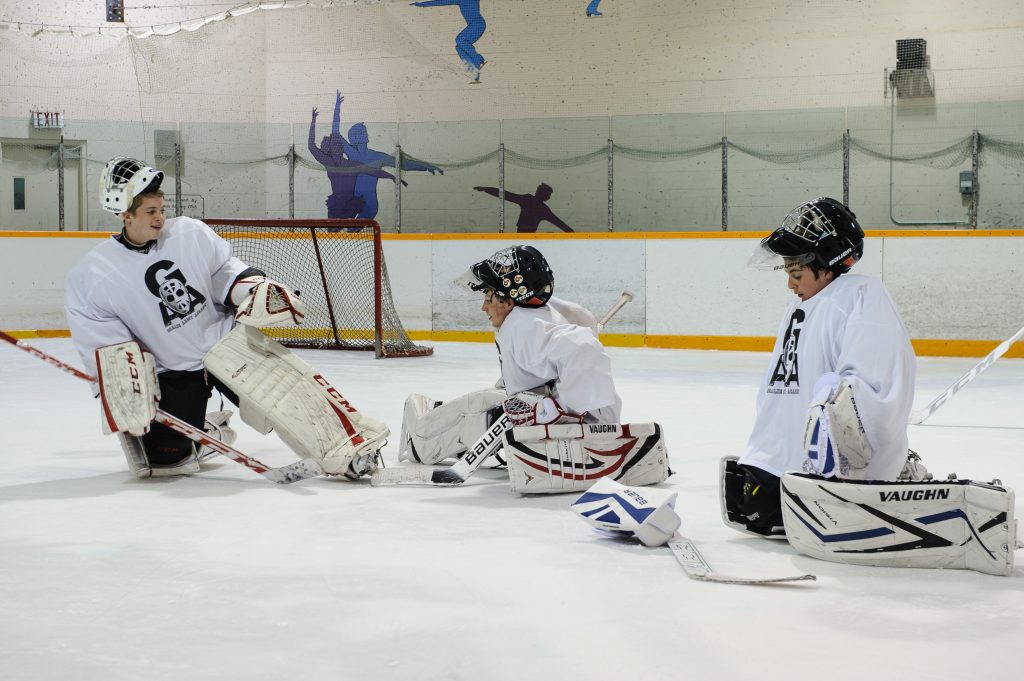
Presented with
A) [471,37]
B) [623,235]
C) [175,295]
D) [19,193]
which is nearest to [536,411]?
[175,295]

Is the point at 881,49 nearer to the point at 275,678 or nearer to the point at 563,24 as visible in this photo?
the point at 563,24

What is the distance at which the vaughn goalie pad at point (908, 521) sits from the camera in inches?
89.9

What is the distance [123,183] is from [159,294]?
38 centimetres

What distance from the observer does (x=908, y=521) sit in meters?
2.34

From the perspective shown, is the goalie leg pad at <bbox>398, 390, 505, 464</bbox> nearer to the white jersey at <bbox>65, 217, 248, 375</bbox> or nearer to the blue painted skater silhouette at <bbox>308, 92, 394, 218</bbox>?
the white jersey at <bbox>65, 217, 248, 375</bbox>

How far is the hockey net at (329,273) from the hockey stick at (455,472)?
16.3ft

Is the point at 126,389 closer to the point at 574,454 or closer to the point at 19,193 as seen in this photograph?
the point at 574,454

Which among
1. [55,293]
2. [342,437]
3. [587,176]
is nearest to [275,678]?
[342,437]

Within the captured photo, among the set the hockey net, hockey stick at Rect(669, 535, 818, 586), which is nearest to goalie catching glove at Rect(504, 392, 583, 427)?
hockey stick at Rect(669, 535, 818, 586)

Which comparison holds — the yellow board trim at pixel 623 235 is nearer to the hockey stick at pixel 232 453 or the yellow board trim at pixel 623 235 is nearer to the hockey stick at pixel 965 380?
the hockey stick at pixel 965 380

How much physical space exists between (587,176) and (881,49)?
2.96 meters

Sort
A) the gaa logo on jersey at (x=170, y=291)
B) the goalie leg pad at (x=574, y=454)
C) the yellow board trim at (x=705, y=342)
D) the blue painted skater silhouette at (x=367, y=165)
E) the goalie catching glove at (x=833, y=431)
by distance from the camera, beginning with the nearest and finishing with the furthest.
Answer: the goalie catching glove at (x=833, y=431)
the goalie leg pad at (x=574, y=454)
the gaa logo on jersey at (x=170, y=291)
the yellow board trim at (x=705, y=342)
the blue painted skater silhouette at (x=367, y=165)

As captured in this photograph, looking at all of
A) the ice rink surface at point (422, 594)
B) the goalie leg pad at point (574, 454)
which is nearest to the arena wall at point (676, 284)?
the ice rink surface at point (422, 594)

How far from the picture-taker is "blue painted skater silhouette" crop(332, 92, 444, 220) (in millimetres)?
11312
